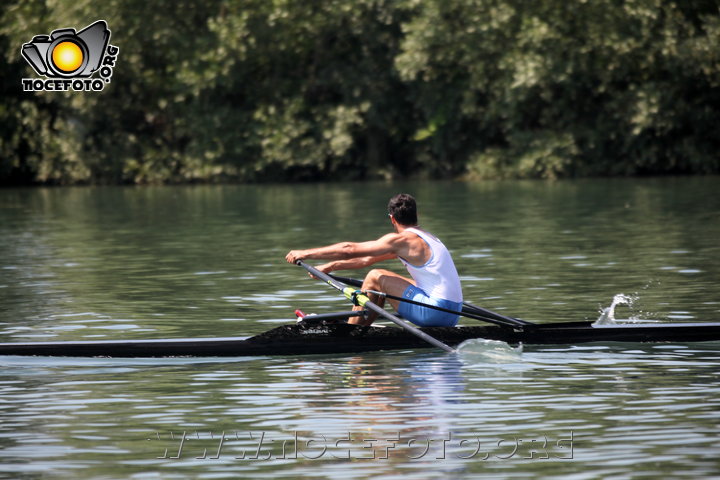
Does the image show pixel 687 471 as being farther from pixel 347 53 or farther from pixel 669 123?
pixel 347 53

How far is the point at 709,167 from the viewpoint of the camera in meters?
46.4

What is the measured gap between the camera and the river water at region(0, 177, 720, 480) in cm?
790

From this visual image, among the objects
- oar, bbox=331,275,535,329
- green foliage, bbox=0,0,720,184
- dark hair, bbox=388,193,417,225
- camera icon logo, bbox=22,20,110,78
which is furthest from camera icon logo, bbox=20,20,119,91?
dark hair, bbox=388,193,417,225

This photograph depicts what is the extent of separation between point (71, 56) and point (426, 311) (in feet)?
134

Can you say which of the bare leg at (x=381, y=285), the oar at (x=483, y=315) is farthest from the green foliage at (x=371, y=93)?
the bare leg at (x=381, y=285)

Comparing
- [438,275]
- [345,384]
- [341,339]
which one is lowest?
[345,384]

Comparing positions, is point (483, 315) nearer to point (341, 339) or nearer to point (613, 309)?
point (341, 339)

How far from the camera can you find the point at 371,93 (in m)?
50.2

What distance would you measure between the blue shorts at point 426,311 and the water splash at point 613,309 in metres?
1.28

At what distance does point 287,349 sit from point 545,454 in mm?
4024

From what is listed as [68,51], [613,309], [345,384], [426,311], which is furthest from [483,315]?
[68,51]

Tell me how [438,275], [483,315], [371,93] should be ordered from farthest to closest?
[371,93] → [483,315] → [438,275]

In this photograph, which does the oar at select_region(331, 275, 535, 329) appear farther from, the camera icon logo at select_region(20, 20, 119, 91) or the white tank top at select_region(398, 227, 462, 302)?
the camera icon logo at select_region(20, 20, 119, 91)

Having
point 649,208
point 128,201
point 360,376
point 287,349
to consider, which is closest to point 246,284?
point 287,349
